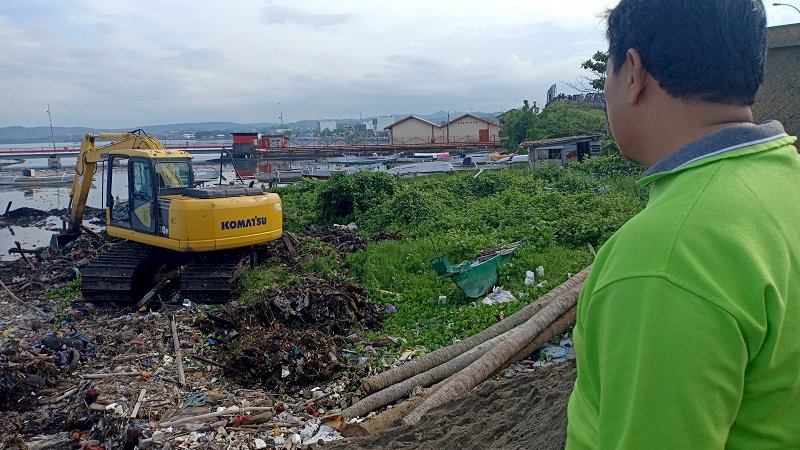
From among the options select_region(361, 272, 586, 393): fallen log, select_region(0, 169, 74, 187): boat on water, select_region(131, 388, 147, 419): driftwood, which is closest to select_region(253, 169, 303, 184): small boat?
select_region(0, 169, 74, 187): boat on water

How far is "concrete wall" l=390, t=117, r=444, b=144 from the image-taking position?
57438 millimetres

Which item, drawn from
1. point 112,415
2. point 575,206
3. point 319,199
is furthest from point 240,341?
point 319,199

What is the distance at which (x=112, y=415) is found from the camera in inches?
241

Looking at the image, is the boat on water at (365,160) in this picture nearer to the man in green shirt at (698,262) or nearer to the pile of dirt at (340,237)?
the pile of dirt at (340,237)

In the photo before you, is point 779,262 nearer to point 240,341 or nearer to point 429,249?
point 240,341

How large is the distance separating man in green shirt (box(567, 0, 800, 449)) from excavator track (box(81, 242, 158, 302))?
10.8 m

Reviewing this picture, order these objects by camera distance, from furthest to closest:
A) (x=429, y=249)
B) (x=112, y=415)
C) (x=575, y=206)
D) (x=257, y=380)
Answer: (x=575, y=206) < (x=429, y=249) < (x=257, y=380) < (x=112, y=415)

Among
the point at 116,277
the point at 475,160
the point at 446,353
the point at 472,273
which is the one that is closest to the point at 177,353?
the point at 446,353

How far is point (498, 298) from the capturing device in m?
8.91

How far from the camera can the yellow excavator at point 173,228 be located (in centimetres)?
1052

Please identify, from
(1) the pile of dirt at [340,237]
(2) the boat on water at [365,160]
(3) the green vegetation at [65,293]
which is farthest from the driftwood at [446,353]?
(2) the boat on water at [365,160]

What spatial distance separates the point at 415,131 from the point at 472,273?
4967cm

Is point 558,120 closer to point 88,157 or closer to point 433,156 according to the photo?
point 433,156

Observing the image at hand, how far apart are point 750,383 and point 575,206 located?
13005 millimetres
